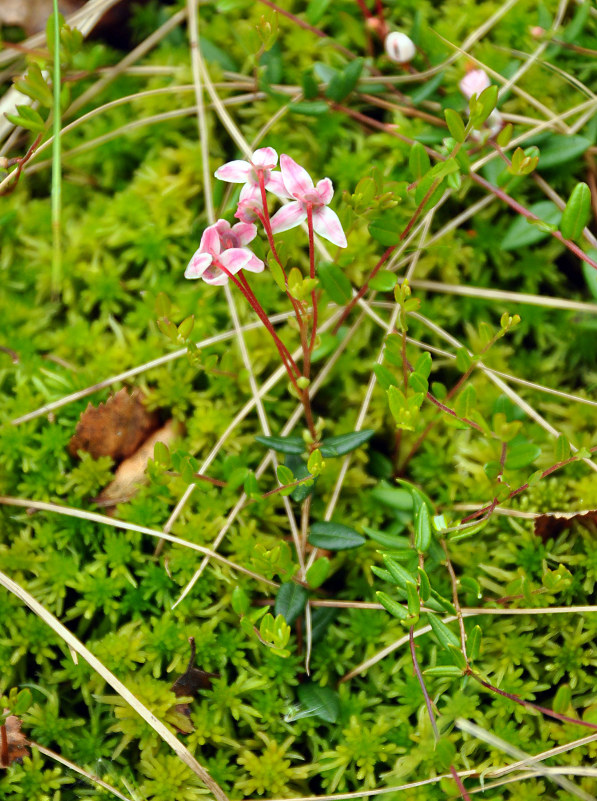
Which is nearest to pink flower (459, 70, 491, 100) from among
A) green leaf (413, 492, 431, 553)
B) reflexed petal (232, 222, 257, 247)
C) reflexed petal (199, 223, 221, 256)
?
reflexed petal (232, 222, 257, 247)

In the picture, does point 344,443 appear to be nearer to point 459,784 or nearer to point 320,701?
point 320,701

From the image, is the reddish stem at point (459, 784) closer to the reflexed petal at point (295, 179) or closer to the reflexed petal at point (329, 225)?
the reflexed petal at point (329, 225)

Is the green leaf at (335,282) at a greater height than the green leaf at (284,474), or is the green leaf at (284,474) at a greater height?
the green leaf at (335,282)

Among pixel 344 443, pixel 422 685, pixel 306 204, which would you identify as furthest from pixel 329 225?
pixel 422 685

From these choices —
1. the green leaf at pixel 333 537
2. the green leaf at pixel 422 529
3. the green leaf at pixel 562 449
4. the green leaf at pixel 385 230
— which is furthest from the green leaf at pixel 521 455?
the green leaf at pixel 385 230

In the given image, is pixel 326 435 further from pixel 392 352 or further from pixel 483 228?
pixel 483 228

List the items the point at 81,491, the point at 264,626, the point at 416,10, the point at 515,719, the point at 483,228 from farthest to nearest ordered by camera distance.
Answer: the point at 416,10 < the point at 483,228 < the point at 81,491 < the point at 515,719 < the point at 264,626

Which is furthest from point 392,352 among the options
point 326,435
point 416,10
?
point 416,10
